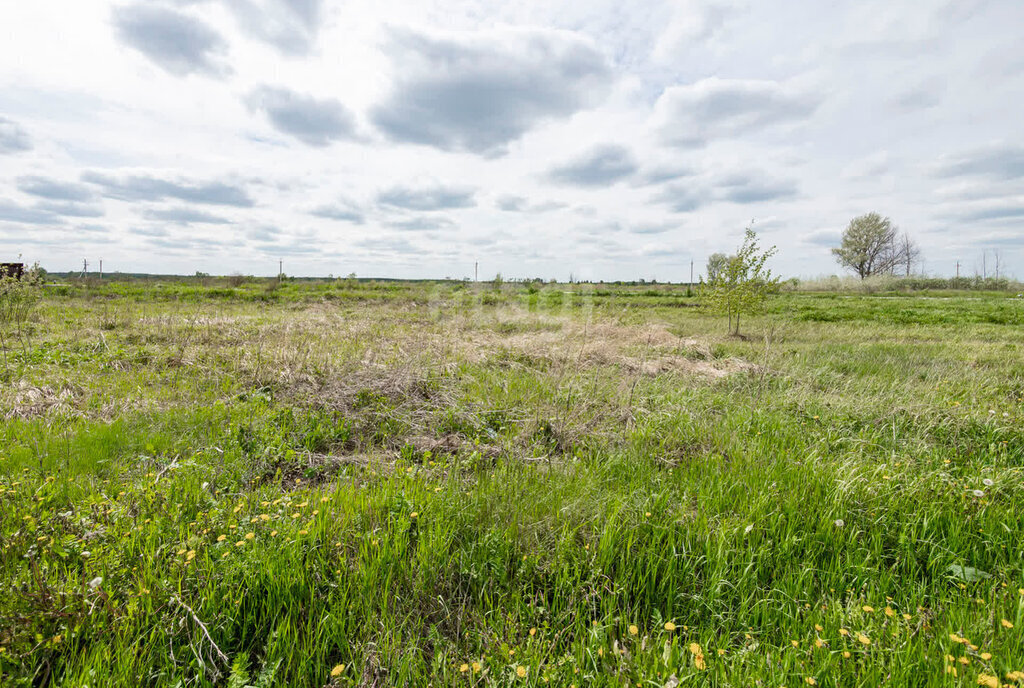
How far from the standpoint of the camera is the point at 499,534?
2.86m

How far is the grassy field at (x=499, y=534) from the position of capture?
2066 millimetres

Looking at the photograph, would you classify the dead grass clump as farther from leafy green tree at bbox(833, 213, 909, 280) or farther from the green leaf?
leafy green tree at bbox(833, 213, 909, 280)

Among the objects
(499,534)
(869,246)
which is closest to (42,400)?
(499,534)

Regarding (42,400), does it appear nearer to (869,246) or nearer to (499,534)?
(499,534)

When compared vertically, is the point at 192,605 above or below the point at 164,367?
below

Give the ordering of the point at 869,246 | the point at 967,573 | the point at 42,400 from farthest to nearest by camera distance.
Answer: the point at 869,246, the point at 42,400, the point at 967,573

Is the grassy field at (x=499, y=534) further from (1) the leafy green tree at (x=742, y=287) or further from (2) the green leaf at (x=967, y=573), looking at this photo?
(1) the leafy green tree at (x=742, y=287)

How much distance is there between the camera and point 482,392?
6215 millimetres

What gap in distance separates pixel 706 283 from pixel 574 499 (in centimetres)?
1398

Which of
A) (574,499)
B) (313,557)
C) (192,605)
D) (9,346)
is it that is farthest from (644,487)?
(9,346)

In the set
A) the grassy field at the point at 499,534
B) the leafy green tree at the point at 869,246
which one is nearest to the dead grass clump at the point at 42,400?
the grassy field at the point at 499,534

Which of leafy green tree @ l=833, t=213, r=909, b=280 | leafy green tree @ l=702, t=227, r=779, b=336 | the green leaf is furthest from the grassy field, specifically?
leafy green tree @ l=833, t=213, r=909, b=280

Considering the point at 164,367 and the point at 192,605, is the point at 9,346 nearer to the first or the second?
the point at 164,367

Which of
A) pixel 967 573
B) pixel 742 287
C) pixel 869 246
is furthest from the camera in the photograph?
pixel 869 246
